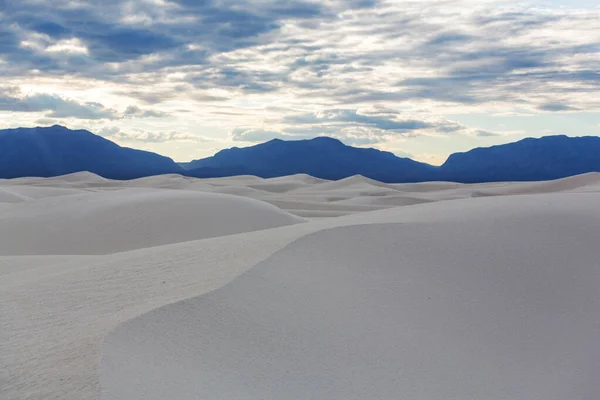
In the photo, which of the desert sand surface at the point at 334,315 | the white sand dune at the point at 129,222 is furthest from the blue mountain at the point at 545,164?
the desert sand surface at the point at 334,315

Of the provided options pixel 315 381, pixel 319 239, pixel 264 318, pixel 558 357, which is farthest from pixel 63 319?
pixel 558 357

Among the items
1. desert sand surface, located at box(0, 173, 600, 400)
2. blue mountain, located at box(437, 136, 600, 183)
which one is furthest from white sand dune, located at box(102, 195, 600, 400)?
blue mountain, located at box(437, 136, 600, 183)

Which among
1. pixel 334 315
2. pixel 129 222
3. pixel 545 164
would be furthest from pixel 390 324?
pixel 545 164

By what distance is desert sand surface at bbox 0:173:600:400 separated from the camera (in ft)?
17.4

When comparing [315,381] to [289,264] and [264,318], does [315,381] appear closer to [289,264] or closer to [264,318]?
[264,318]

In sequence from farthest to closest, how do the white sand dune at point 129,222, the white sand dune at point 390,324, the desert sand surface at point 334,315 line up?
the white sand dune at point 129,222 → the white sand dune at point 390,324 → the desert sand surface at point 334,315

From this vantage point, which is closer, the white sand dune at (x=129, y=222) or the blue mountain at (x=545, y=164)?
the white sand dune at (x=129, y=222)

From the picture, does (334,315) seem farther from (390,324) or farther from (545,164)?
(545,164)

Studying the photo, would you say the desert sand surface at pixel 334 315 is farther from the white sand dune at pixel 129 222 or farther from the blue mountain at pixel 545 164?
the blue mountain at pixel 545 164

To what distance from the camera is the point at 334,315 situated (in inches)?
276

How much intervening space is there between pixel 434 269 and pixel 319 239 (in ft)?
5.56

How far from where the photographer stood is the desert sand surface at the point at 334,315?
17.4 feet

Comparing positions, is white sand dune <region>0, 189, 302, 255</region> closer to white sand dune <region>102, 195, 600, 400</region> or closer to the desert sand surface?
the desert sand surface

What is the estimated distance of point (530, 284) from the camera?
8.92 meters
